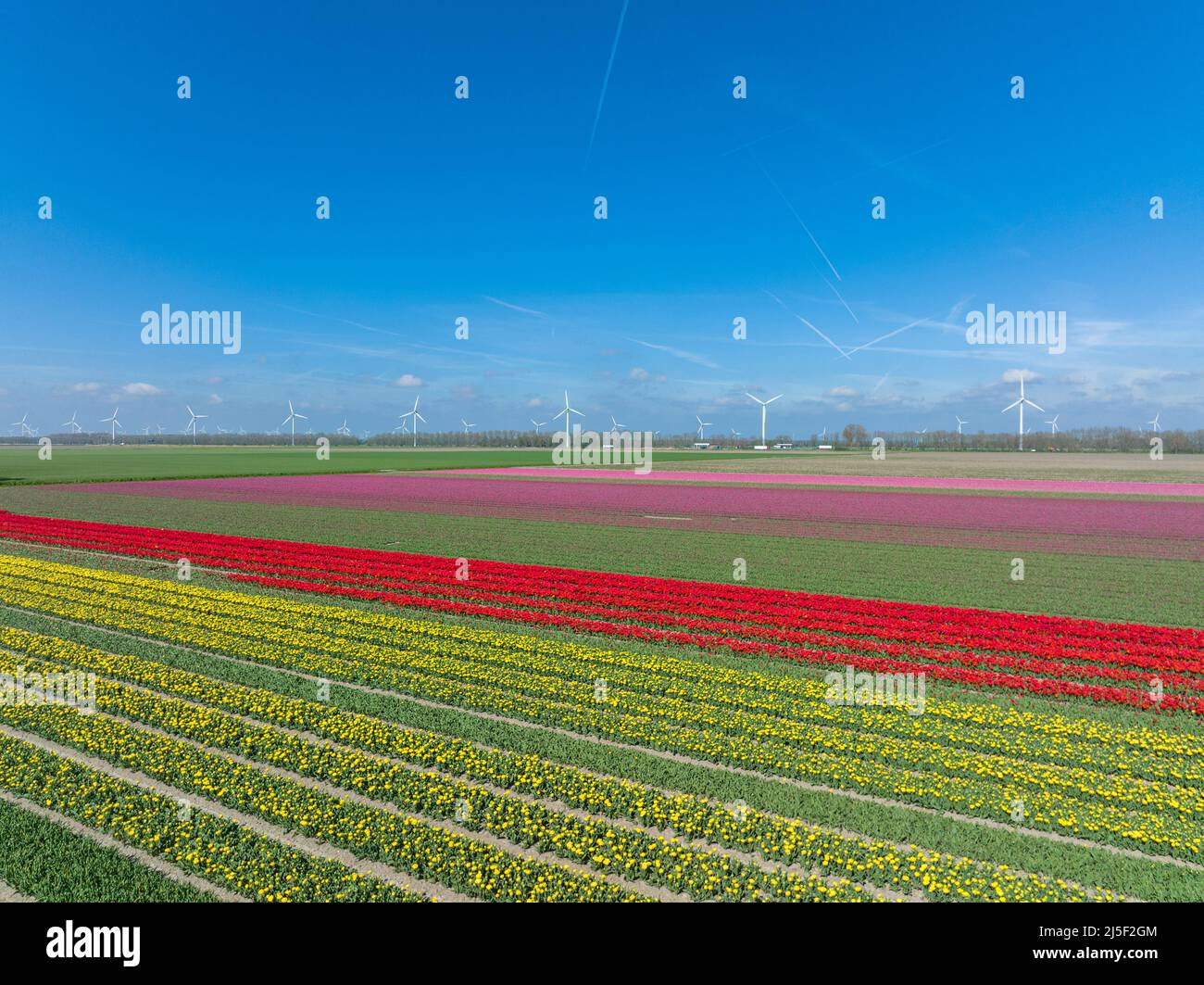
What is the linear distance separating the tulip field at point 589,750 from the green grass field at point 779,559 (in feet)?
9.01

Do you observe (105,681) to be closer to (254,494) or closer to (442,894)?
(442,894)

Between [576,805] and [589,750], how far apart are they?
171 centimetres

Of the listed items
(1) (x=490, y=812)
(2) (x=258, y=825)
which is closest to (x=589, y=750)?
(1) (x=490, y=812)

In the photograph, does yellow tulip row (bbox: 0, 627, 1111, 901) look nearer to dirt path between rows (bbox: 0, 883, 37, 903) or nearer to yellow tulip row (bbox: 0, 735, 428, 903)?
yellow tulip row (bbox: 0, 735, 428, 903)

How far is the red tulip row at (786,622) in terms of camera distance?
15609mm

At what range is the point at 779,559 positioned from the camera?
101 feet

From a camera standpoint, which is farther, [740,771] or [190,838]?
[740,771]

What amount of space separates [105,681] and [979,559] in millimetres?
30865

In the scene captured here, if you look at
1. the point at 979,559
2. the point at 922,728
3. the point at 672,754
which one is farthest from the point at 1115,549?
the point at 672,754

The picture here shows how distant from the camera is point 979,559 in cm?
3022

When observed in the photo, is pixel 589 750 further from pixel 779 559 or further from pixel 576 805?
pixel 779 559

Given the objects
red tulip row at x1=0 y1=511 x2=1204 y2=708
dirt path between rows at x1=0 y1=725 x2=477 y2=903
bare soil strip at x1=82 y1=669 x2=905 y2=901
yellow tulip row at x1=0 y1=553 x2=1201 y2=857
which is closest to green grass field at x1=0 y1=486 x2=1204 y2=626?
red tulip row at x1=0 y1=511 x2=1204 y2=708

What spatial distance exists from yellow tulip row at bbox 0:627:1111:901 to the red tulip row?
24.7ft

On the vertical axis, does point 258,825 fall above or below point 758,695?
below
